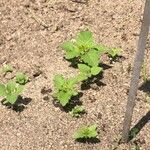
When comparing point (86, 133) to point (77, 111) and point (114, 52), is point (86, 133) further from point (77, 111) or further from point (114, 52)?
point (114, 52)

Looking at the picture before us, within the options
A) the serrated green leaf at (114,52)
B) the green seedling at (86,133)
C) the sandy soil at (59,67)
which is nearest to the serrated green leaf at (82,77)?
the sandy soil at (59,67)

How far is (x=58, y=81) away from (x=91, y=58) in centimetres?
43

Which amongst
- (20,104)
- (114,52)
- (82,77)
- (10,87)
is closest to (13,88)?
(10,87)

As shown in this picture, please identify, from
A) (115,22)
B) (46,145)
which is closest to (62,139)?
(46,145)

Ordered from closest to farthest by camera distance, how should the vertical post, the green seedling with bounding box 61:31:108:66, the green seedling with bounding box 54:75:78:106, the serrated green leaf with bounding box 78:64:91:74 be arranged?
1. the vertical post
2. the green seedling with bounding box 54:75:78:106
3. the serrated green leaf with bounding box 78:64:91:74
4. the green seedling with bounding box 61:31:108:66

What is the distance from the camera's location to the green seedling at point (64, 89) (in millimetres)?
4071

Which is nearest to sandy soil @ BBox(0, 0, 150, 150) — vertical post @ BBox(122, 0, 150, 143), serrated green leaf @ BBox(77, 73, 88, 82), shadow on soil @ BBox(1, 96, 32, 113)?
shadow on soil @ BBox(1, 96, 32, 113)

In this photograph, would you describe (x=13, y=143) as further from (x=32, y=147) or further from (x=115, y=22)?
(x=115, y=22)

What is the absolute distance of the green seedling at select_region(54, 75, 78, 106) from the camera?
407cm

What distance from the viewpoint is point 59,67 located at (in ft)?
14.9

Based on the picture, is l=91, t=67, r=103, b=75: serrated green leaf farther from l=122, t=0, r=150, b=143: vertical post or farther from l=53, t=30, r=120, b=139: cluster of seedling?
l=122, t=0, r=150, b=143: vertical post

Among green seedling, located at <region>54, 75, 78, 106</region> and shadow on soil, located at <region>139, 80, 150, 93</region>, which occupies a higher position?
green seedling, located at <region>54, 75, 78, 106</region>

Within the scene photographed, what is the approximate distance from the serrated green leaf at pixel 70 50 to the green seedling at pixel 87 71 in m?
0.15

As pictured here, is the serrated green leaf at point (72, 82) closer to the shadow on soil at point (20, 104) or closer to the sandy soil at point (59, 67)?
the sandy soil at point (59, 67)
